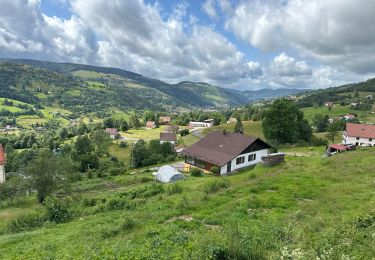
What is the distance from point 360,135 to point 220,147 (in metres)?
56.9

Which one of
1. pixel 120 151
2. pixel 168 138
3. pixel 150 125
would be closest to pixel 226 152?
pixel 168 138

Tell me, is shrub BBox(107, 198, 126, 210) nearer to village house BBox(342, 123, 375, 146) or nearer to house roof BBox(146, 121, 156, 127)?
village house BBox(342, 123, 375, 146)

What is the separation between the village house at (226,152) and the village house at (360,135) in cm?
4583

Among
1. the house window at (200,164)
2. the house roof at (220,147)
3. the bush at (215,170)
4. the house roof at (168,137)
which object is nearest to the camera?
the bush at (215,170)

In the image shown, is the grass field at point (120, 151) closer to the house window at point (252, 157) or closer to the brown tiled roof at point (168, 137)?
the brown tiled roof at point (168, 137)

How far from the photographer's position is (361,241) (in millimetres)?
10367

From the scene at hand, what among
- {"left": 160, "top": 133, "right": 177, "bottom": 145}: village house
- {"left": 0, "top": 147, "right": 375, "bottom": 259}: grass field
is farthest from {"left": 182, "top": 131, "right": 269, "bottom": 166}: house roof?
{"left": 160, "top": 133, "right": 177, "bottom": 145}: village house

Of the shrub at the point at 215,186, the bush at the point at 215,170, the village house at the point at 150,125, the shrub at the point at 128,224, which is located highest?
the village house at the point at 150,125

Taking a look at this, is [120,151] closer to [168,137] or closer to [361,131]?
[168,137]

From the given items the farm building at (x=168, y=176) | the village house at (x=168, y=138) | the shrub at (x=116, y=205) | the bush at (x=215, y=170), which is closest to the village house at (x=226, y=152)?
the bush at (x=215, y=170)

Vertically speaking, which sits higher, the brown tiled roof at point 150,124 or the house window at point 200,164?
the brown tiled roof at point 150,124

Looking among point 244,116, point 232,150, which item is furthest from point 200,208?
point 244,116

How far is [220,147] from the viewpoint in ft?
182

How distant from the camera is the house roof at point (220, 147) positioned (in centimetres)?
5177
